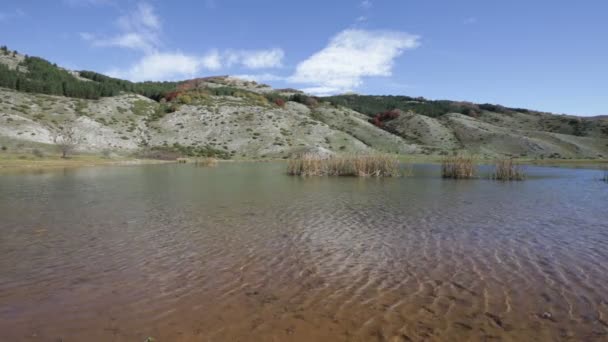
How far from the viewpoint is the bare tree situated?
169ft

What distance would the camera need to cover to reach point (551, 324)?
562 cm

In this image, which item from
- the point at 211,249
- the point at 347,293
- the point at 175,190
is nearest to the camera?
the point at 347,293

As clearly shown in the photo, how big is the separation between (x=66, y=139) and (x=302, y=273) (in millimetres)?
61592

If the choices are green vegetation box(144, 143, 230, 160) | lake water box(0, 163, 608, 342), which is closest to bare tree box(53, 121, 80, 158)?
green vegetation box(144, 143, 230, 160)

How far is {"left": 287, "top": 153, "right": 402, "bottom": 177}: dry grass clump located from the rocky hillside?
32480 millimetres

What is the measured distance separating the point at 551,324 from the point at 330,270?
3.81 metres

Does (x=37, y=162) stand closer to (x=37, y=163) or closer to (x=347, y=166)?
(x=37, y=163)

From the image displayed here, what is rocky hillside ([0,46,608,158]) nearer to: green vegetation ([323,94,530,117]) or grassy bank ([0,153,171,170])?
grassy bank ([0,153,171,170])

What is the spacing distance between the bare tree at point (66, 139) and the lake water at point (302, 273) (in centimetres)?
4043

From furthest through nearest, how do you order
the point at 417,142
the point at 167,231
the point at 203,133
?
the point at 417,142 < the point at 203,133 < the point at 167,231

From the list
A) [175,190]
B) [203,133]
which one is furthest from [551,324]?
[203,133]

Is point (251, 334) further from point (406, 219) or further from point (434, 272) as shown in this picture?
point (406, 219)

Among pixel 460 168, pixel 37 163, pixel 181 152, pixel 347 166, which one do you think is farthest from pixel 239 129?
pixel 460 168

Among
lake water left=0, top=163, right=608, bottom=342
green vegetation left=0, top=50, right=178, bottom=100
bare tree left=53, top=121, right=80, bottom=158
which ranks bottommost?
lake water left=0, top=163, right=608, bottom=342
